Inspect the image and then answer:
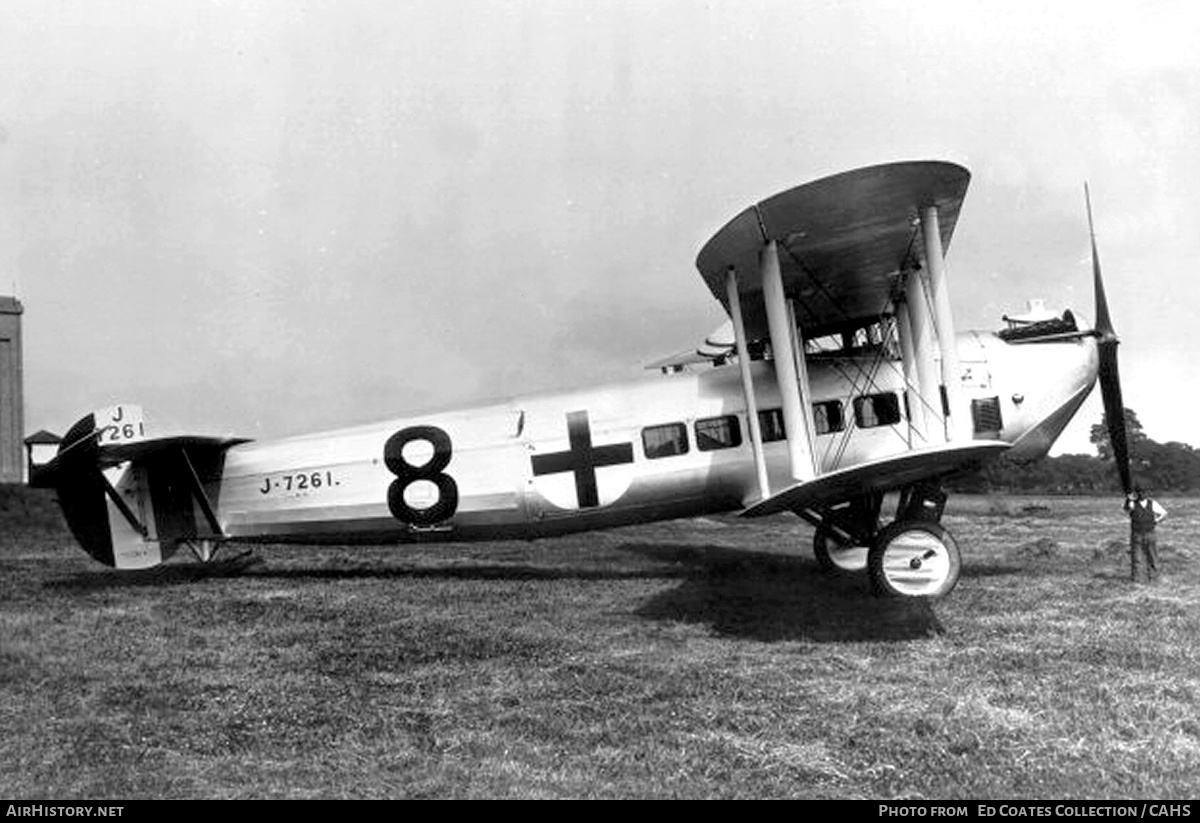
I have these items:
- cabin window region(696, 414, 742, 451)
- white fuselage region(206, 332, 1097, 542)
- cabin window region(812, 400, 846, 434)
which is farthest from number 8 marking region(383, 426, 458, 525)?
cabin window region(812, 400, 846, 434)

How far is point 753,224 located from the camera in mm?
8117

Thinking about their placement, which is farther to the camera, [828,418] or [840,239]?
[828,418]

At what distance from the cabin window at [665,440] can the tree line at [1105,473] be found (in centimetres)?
3849

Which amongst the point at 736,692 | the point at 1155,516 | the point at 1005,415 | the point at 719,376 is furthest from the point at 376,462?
the point at 1155,516

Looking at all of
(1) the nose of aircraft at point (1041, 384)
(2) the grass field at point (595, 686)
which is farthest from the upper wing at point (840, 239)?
(2) the grass field at point (595, 686)

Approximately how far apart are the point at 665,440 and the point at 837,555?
103 inches

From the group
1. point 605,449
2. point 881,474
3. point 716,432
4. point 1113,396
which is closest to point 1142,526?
→ point 1113,396

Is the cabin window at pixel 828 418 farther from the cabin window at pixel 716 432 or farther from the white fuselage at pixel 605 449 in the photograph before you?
the cabin window at pixel 716 432

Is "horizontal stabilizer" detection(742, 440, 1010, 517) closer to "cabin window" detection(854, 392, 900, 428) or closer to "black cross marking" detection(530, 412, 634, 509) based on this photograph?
"cabin window" detection(854, 392, 900, 428)

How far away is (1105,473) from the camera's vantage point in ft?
207

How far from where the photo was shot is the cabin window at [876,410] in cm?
983

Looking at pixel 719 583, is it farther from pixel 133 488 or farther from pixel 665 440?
pixel 133 488
